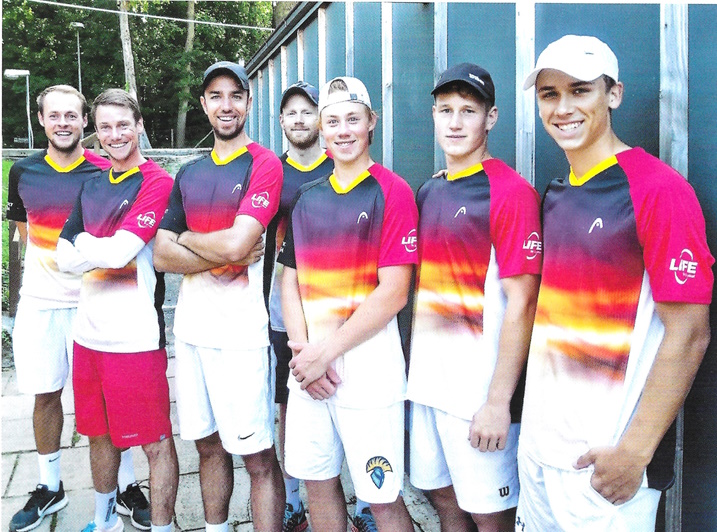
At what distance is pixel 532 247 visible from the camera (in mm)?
2184

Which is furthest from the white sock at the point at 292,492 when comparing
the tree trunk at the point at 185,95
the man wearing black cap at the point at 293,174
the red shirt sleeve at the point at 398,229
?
the tree trunk at the point at 185,95

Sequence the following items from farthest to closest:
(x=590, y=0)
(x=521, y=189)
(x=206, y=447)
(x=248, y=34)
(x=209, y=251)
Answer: (x=248, y=34) → (x=206, y=447) → (x=209, y=251) → (x=590, y=0) → (x=521, y=189)

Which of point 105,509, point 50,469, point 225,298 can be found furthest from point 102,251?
point 50,469

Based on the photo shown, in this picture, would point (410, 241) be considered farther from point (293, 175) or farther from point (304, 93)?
point (304, 93)

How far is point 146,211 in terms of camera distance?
10.4 feet

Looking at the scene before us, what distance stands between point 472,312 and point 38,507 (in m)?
2.94

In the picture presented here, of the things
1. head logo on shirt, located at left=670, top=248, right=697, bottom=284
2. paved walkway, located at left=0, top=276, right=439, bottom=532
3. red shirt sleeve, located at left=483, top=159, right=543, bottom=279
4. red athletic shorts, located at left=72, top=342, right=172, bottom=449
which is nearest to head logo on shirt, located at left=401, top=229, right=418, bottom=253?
red shirt sleeve, located at left=483, top=159, right=543, bottom=279

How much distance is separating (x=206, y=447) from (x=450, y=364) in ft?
4.54

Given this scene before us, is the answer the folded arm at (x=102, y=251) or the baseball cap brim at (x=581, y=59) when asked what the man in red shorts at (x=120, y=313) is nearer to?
the folded arm at (x=102, y=251)

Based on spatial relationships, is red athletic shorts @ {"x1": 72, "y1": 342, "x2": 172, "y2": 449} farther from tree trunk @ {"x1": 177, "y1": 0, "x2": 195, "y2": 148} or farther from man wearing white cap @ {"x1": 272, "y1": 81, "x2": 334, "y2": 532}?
tree trunk @ {"x1": 177, "y1": 0, "x2": 195, "y2": 148}

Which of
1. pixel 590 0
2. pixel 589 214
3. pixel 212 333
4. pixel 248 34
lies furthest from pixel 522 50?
pixel 248 34

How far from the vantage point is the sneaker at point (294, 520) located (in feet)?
11.6

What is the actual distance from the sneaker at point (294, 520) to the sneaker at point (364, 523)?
0.91ft

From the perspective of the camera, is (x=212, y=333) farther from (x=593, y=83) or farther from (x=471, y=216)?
(x=593, y=83)
